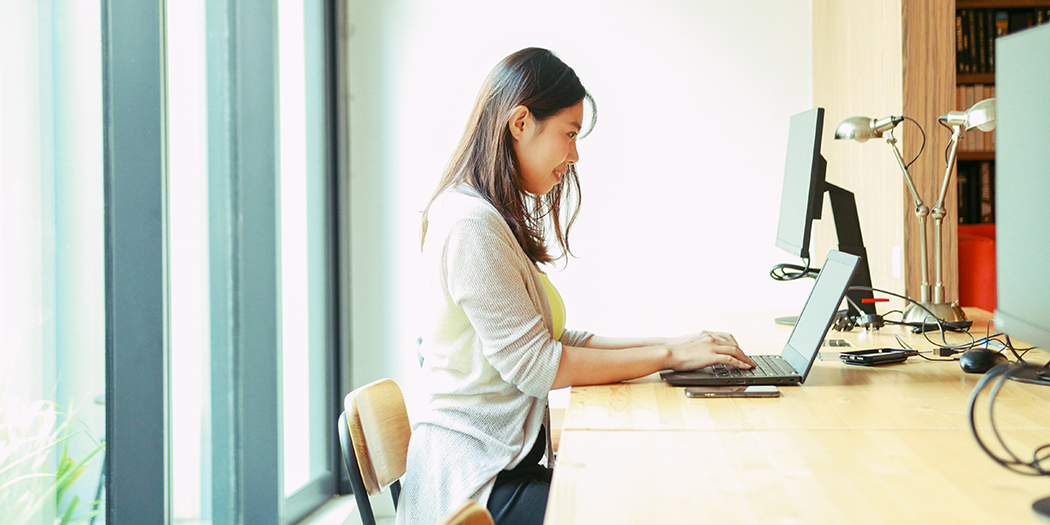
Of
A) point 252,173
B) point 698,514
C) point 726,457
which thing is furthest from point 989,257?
point 252,173

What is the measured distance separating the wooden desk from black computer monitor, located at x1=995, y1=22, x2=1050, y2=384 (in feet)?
0.48

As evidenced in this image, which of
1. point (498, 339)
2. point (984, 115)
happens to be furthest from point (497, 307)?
point (984, 115)

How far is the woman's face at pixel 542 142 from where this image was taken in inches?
54.2

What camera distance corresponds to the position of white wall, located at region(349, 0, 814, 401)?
3.06 m

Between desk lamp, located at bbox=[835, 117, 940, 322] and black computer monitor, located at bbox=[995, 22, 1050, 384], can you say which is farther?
desk lamp, located at bbox=[835, 117, 940, 322]

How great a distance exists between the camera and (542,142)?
1401 mm

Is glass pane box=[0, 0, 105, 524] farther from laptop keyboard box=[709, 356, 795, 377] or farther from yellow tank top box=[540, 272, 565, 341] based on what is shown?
laptop keyboard box=[709, 356, 795, 377]

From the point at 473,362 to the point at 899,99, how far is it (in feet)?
5.69

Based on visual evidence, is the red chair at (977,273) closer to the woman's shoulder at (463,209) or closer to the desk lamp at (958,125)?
the desk lamp at (958,125)

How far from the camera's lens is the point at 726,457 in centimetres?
87

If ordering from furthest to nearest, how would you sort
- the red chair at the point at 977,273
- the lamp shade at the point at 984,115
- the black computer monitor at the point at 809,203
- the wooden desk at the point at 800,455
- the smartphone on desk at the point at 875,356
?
the red chair at the point at 977,273 < the black computer monitor at the point at 809,203 < the lamp shade at the point at 984,115 < the smartphone on desk at the point at 875,356 < the wooden desk at the point at 800,455

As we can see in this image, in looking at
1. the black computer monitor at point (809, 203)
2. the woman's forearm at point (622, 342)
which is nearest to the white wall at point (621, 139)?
the black computer monitor at point (809, 203)

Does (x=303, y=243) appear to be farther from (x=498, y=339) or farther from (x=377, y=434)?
(x=498, y=339)

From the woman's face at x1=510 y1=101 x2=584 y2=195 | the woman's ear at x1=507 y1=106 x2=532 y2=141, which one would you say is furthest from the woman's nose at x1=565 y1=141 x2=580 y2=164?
the woman's ear at x1=507 y1=106 x2=532 y2=141
